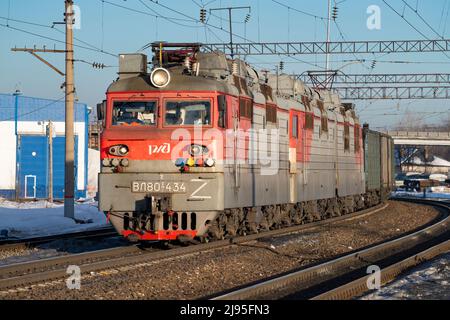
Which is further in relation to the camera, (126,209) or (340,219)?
(340,219)

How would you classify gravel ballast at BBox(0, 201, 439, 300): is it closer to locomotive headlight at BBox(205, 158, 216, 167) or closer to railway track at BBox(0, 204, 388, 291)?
railway track at BBox(0, 204, 388, 291)

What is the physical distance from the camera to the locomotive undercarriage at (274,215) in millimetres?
17906

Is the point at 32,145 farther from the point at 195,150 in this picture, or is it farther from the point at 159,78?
the point at 195,150

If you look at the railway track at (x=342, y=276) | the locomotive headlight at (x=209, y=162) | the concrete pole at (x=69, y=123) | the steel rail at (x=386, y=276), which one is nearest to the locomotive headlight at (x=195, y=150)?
the locomotive headlight at (x=209, y=162)

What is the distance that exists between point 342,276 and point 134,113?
A: 588 cm

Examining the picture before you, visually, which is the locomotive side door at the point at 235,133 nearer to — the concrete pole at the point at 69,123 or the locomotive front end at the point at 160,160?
the locomotive front end at the point at 160,160

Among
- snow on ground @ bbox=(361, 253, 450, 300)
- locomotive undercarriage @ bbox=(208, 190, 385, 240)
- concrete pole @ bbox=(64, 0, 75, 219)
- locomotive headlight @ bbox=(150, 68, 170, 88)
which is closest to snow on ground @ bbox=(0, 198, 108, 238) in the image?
concrete pole @ bbox=(64, 0, 75, 219)

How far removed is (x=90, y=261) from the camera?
15.0m

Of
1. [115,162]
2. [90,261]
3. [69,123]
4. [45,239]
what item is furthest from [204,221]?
[69,123]

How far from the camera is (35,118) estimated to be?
5688 centimetres

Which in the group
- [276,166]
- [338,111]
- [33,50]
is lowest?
[276,166]
